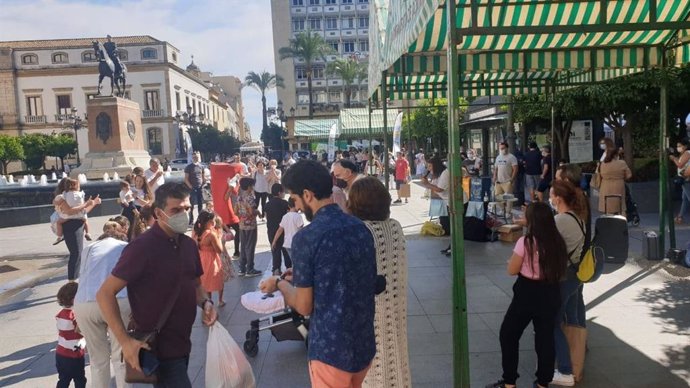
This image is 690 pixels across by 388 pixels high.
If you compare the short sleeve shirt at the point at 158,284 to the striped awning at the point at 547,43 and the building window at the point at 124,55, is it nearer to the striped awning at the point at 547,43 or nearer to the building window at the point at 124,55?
the striped awning at the point at 547,43

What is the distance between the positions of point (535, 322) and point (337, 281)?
2139 mm

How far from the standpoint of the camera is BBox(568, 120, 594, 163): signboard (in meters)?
17.8

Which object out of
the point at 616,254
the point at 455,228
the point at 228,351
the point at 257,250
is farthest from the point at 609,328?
the point at 257,250

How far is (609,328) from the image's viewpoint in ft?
17.9

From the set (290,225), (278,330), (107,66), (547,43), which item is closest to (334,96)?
(107,66)

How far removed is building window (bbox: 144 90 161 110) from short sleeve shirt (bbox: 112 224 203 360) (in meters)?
67.2

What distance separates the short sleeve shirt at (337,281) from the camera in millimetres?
2406

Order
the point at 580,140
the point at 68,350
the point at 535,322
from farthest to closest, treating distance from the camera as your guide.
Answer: the point at 580,140 → the point at 68,350 → the point at 535,322

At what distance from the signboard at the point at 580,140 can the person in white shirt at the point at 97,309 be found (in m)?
16.6

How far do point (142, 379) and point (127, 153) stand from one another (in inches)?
869

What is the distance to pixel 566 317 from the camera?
4.33 m

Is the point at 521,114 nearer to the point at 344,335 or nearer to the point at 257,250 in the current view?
the point at 257,250

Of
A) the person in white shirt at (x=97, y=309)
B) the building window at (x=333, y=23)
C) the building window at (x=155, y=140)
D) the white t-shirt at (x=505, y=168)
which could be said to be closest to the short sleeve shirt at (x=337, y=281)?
the person in white shirt at (x=97, y=309)

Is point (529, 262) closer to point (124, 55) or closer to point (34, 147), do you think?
point (34, 147)
